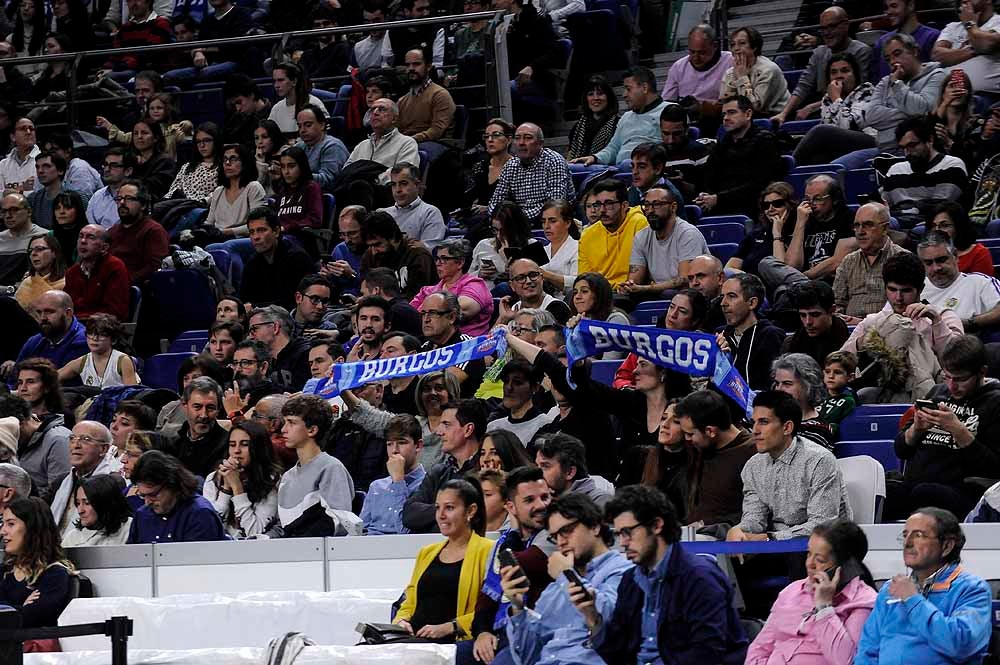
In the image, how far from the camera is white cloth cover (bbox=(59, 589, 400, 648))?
7.54 m

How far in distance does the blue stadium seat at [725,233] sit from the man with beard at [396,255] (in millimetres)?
1738

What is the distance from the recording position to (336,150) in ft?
44.3

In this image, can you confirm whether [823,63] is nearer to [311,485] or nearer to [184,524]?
[311,485]

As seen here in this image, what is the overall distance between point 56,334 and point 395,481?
382 centimetres

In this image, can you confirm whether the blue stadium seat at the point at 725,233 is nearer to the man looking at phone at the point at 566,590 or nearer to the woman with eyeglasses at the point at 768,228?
the woman with eyeglasses at the point at 768,228

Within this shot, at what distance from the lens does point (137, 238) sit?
1252 centimetres

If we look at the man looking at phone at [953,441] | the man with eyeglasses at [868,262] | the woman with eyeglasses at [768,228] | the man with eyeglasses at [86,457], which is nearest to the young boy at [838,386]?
the man looking at phone at [953,441]

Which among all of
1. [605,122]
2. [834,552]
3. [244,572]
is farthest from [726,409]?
[605,122]

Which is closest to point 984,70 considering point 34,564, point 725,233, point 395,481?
point 725,233

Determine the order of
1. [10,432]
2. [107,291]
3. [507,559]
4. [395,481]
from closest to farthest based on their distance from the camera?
[507,559] < [395,481] < [10,432] < [107,291]

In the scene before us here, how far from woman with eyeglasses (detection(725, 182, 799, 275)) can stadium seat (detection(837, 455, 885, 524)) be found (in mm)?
3056

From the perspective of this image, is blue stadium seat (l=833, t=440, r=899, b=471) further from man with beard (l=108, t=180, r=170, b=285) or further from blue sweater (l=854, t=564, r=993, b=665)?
man with beard (l=108, t=180, r=170, b=285)

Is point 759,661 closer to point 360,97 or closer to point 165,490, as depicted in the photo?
point 165,490

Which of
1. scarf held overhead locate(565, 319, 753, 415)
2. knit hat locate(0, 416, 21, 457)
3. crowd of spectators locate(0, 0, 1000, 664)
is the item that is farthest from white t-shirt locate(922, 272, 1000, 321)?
knit hat locate(0, 416, 21, 457)
